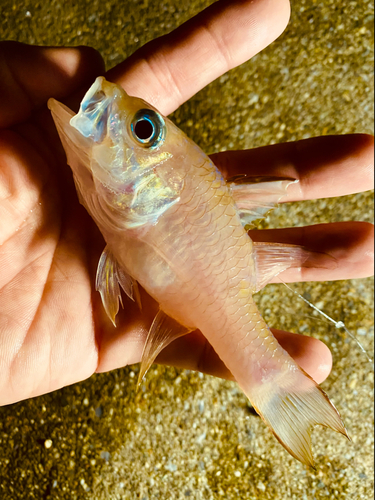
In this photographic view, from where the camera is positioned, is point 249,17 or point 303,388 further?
point 249,17

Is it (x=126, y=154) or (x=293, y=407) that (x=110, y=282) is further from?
(x=293, y=407)

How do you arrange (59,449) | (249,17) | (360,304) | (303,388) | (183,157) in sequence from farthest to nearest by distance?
(360,304), (59,449), (249,17), (303,388), (183,157)

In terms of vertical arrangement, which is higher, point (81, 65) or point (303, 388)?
point (81, 65)

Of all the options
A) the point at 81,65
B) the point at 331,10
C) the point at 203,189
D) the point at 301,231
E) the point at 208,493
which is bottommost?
the point at 208,493

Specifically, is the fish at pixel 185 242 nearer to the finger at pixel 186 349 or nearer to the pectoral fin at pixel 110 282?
the pectoral fin at pixel 110 282

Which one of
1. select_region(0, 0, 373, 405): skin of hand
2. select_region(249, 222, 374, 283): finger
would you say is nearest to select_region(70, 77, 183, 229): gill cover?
select_region(0, 0, 373, 405): skin of hand

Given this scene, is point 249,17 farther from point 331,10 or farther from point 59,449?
point 59,449

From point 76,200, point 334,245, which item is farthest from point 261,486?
point 76,200

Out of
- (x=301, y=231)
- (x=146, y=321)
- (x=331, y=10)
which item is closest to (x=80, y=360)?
(x=146, y=321)
